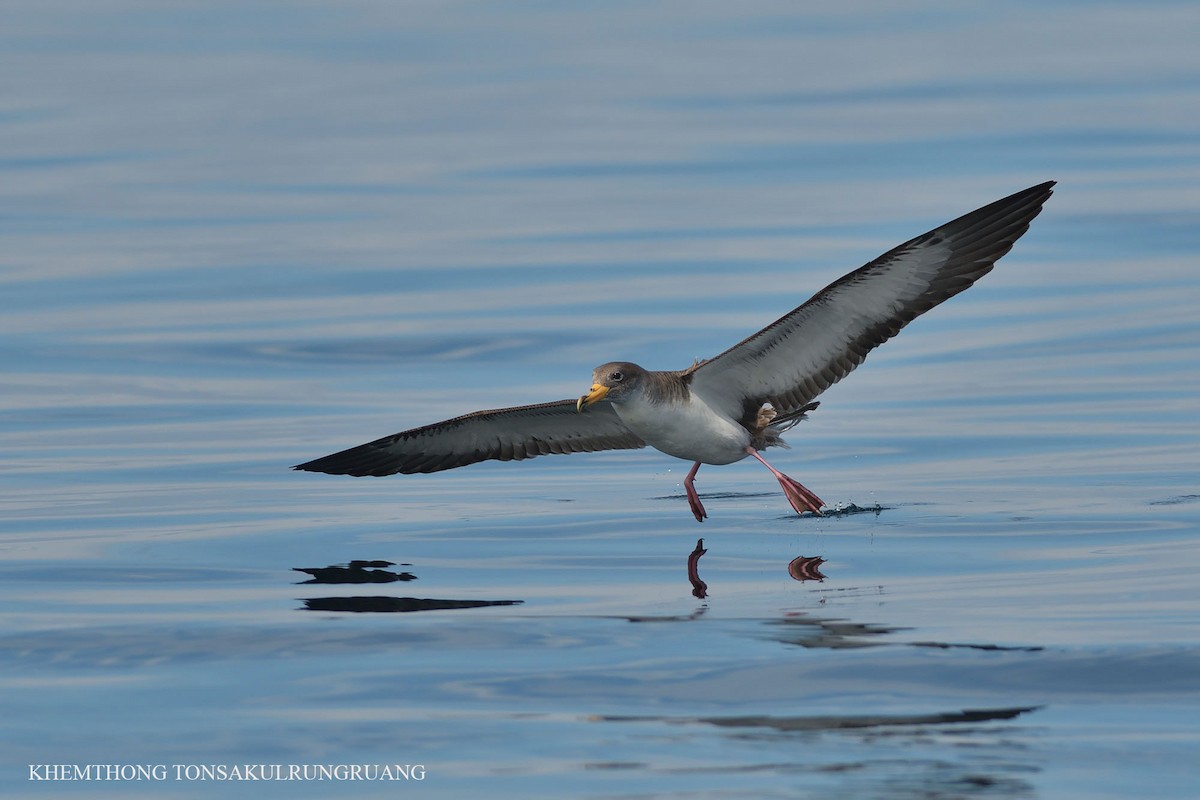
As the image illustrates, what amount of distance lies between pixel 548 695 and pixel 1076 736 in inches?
95.4

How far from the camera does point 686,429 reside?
1368 cm

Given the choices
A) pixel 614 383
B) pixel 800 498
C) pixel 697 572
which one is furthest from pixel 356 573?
pixel 800 498

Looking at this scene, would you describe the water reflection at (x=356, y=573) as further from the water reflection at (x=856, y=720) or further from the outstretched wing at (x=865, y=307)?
the water reflection at (x=856, y=720)

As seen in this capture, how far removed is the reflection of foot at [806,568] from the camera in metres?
11.4

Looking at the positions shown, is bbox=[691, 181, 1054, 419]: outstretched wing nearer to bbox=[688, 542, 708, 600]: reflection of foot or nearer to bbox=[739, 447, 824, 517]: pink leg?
bbox=[739, 447, 824, 517]: pink leg

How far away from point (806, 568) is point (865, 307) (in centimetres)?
258

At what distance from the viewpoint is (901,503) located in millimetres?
14242

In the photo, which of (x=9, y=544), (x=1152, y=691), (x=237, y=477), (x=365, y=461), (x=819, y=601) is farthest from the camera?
(x=237, y=477)

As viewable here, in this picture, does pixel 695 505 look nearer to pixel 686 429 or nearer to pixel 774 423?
pixel 686 429

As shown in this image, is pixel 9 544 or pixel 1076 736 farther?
pixel 9 544

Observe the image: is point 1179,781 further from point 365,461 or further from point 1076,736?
point 365,461

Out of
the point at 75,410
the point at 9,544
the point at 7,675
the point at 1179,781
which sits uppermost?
the point at 75,410

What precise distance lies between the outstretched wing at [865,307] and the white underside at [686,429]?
0.38m

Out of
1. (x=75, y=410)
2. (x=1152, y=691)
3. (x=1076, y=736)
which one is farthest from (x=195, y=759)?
(x=75, y=410)
